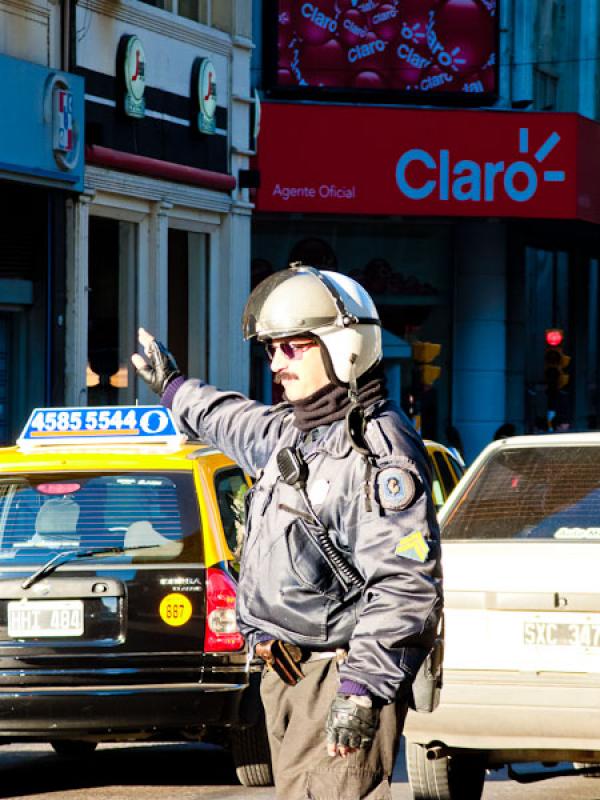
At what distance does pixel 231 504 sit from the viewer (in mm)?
8523

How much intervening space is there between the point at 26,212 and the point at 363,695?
15029 mm

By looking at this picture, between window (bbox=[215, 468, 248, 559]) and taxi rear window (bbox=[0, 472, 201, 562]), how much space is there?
0.53ft

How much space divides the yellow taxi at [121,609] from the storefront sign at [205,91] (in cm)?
1408

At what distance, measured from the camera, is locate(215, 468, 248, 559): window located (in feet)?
27.2

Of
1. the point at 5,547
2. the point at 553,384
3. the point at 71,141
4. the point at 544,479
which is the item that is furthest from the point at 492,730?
the point at 553,384

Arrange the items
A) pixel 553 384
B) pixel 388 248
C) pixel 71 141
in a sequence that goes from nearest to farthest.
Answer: pixel 71 141
pixel 388 248
pixel 553 384

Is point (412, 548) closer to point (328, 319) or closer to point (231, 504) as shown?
point (328, 319)

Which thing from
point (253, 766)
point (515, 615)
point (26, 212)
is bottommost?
point (253, 766)

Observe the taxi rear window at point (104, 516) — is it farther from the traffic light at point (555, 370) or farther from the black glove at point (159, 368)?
the traffic light at point (555, 370)

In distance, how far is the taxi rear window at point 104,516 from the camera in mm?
8180

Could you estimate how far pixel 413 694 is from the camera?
16.4 ft

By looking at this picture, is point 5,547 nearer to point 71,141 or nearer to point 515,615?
point 515,615

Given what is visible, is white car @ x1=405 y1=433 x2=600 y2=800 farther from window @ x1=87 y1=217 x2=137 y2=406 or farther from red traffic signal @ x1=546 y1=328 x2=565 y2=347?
red traffic signal @ x1=546 y1=328 x2=565 y2=347

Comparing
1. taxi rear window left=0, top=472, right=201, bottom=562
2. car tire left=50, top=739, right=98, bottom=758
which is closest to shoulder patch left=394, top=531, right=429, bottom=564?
taxi rear window left=0, top=472, right=201, bottom=562
